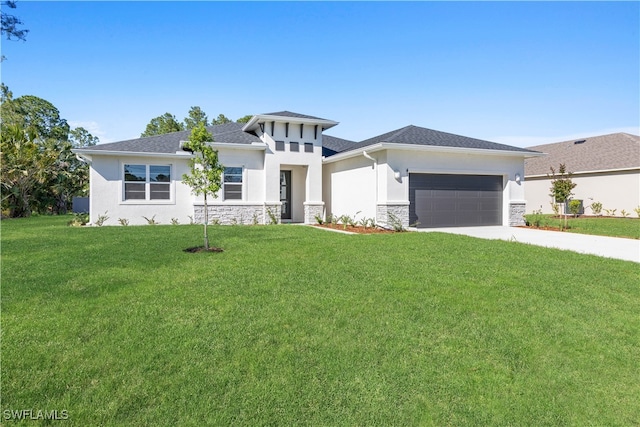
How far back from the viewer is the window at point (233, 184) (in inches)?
608

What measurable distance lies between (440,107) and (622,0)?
6.91 meters

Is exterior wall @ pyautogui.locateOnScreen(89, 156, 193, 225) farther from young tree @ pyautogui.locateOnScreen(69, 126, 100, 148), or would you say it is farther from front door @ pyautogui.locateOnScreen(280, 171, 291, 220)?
young tree @ pyautogui.locateOnScreen(69, 126, 100, 148)

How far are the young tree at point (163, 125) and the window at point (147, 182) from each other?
87.5 feet

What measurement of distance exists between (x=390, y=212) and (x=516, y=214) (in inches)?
247

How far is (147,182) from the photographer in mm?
15188

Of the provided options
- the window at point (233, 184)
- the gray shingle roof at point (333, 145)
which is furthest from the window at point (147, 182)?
the gray shingle roof at point (333, 145)

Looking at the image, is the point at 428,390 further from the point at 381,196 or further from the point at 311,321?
the point at 381,196

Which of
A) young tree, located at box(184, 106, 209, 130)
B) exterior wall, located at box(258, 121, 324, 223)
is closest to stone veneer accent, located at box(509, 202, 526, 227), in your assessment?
exterior wall, located at box(258, 121, 324, 223)

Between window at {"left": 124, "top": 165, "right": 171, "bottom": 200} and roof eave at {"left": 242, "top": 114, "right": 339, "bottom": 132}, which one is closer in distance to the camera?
window at {"left": 124, "top": 165, "right": 171, "bottom": 200}

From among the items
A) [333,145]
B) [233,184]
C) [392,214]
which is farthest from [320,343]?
[333,145]

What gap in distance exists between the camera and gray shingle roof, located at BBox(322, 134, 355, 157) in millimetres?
18184

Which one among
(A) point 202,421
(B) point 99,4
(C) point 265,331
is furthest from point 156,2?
(A) point 202,421

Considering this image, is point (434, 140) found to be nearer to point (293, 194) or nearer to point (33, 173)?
point (293, 194)

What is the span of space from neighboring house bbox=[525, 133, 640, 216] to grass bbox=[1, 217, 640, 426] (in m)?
18.9
